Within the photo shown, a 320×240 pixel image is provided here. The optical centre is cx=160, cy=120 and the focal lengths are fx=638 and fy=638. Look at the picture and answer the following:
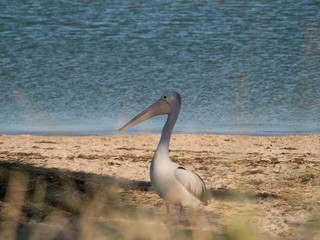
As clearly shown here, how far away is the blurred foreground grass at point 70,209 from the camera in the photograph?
5.74 m

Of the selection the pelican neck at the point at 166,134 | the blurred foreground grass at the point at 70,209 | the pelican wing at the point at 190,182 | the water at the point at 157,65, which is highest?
the pelican neck at the point at 166,134

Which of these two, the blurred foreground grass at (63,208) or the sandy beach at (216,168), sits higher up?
the blurred foreground grass at (63,208)

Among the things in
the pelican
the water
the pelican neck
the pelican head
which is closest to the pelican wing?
the pelican

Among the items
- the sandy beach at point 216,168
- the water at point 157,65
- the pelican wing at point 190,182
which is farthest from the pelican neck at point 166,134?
the water at point 157,65

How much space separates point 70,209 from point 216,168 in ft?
11.7

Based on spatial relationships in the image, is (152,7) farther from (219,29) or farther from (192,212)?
(192,212)

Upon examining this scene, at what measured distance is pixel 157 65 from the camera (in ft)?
73.3

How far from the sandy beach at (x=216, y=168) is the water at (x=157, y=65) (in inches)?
35.6

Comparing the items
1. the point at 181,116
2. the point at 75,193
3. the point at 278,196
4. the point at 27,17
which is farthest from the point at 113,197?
the point at 27,17

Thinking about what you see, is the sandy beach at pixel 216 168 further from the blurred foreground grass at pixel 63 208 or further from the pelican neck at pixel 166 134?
the pelican neck at pixel 166 134

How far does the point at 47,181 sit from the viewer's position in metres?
7.76

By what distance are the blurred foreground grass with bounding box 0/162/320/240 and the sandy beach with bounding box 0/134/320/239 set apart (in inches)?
2.8

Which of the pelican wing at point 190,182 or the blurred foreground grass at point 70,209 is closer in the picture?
the blurred foreground grass at point 70,209

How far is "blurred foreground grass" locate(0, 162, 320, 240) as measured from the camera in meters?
5.74
